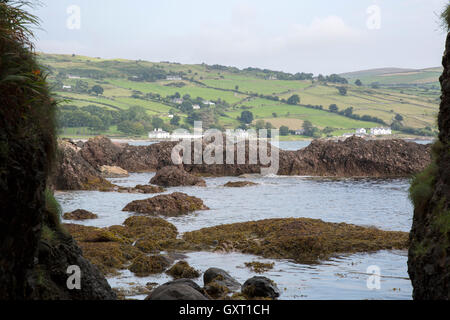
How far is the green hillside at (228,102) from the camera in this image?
125 m

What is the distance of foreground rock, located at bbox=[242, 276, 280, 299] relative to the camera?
10.5 metres

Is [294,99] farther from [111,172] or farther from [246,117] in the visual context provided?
[111,172]

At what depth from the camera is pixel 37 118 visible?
6.89 metres

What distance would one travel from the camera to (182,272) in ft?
41.0

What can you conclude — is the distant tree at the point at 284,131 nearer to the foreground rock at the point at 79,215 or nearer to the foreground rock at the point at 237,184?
the foreground rock at the point at 237,184

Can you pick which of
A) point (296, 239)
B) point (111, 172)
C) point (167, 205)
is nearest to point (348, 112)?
point (111, 172)

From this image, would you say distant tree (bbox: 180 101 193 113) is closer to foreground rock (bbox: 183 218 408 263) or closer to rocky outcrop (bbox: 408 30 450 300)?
foreground rock (bbox: 183 218 408 263)

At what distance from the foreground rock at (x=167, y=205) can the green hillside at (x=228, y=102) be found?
85166mm

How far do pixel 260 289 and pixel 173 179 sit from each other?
26.6 metres

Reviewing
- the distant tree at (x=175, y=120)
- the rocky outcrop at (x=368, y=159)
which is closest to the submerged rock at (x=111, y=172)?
the rocky outcrop at (x=368, y=159)

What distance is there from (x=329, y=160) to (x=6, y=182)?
40.7 metres

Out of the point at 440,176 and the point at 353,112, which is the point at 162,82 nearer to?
the point at 353,112

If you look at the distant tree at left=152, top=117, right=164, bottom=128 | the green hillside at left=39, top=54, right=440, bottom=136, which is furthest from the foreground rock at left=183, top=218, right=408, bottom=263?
the distant tree at left=152, top=117, right=164, bottom=128
